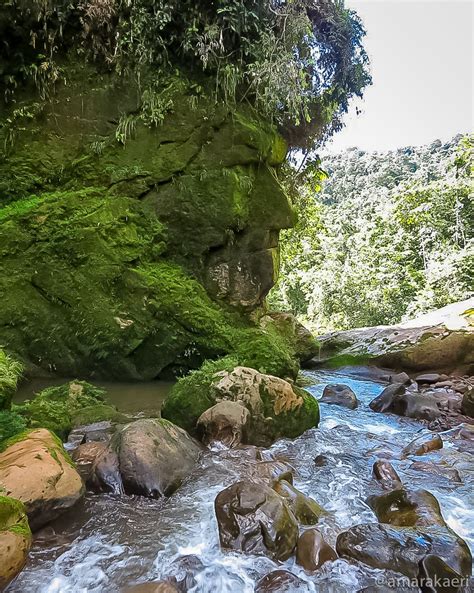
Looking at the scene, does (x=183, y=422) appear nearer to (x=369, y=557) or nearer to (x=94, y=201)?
(x=369, y=557)

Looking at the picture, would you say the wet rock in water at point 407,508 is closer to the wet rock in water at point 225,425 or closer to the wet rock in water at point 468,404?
the wet rock in water at point 225,425

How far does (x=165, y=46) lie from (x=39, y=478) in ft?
28.1

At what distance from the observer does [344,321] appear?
21875 mm

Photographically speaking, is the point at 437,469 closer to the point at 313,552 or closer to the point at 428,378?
the point at 313,552

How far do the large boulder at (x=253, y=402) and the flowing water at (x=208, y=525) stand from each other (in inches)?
9.9

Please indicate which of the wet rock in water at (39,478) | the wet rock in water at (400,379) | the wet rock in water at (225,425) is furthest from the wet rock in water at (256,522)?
the wet rock in water at (400,379)

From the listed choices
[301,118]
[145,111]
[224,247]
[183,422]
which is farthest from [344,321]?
[183,422]

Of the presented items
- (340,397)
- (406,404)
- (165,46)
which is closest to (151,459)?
(340,397)

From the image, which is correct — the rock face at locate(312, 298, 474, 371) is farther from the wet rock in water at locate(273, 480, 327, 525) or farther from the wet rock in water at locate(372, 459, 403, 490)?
the wet rock in water at locate(273, 480, 327, 525)

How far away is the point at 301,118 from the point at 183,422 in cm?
863

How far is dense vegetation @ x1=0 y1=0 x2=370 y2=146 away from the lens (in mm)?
8312

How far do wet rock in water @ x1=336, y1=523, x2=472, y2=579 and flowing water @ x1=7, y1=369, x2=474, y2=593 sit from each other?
0.30ft

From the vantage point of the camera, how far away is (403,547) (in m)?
2.98

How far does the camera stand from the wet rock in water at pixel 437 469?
445 cm
